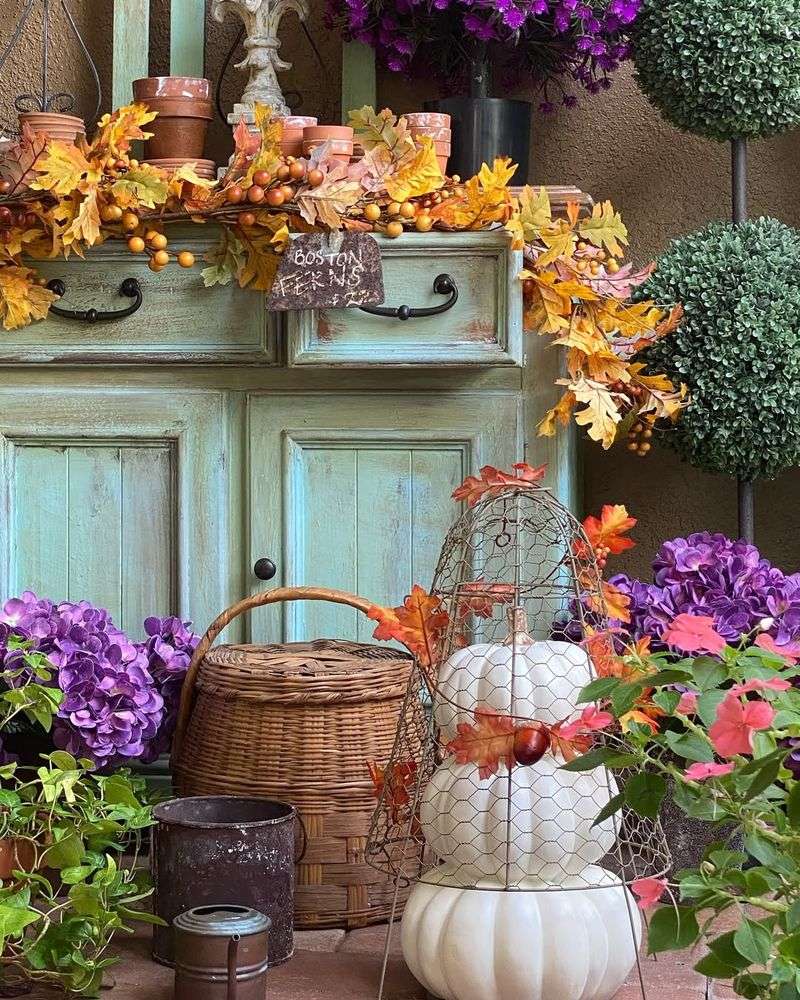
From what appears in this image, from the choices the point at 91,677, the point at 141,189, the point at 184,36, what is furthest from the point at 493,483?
the point at 184,36

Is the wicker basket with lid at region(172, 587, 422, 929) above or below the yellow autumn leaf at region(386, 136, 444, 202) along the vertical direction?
below

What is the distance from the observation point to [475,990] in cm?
145

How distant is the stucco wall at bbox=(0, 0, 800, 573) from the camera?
2.58m

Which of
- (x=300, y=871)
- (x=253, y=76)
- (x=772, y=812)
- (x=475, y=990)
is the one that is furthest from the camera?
(x=253, y=76)

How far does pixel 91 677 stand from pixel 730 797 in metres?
1.05

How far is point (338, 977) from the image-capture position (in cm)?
163

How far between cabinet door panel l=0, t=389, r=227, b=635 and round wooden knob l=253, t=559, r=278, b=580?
0.07 metres

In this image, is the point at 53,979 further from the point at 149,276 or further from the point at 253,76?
the point at 253,76

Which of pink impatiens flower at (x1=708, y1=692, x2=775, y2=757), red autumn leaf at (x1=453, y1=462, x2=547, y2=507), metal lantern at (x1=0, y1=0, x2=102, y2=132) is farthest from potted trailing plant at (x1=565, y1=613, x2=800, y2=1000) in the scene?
metal lantern at (x1=0, y1=0, x2=102, y2=132)

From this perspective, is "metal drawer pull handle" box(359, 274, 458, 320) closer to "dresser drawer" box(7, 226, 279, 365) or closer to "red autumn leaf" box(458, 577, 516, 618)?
"dresser drawer" box(7, 226, 279, 365)

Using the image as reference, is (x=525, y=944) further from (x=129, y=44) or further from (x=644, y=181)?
(x=129, y=44)

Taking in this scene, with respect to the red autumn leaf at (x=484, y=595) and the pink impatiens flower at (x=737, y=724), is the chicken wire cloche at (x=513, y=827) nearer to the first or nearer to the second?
the red autumn leaf at (x=484, y=595)

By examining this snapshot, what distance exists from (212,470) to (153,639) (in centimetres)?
29

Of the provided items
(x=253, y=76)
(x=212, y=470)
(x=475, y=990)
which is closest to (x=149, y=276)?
(x=212, y=470)
